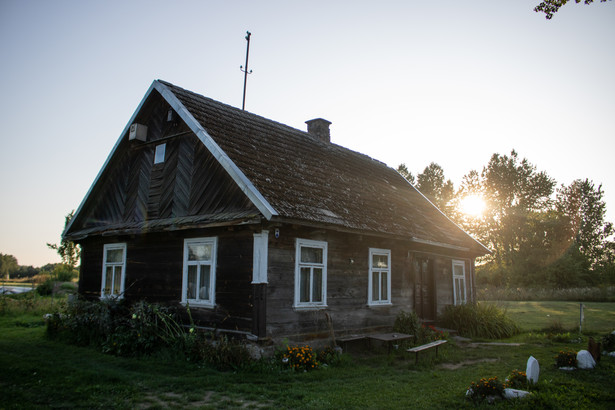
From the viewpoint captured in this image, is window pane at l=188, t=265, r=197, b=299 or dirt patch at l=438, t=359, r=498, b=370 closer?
dirt patch at l=438, t=359, r=498, b=370

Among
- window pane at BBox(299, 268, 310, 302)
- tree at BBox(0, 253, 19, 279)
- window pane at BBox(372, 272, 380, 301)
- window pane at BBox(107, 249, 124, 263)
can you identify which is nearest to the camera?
window pane at BBox(299, 268, 310, 302)

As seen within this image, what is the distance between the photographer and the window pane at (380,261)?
12297mm

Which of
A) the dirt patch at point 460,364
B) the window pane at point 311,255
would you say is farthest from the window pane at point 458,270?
the window pane at point 311,255

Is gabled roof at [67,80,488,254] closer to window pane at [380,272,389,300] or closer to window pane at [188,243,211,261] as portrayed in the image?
window pane at [380,272,389,300]

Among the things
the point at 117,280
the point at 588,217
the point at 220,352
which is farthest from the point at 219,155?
the point at 588,217

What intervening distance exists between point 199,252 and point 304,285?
2.76 meters

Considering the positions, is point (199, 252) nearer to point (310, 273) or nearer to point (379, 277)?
point (310, 273)

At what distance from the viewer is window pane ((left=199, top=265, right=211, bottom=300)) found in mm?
10188

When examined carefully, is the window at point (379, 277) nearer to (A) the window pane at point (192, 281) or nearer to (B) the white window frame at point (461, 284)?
(A) the window pane at point (192, 281)

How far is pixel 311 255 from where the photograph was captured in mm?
10312

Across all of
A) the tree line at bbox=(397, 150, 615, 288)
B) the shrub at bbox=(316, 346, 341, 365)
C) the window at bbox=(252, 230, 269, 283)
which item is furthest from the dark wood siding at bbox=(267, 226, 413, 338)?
the tree line at bbox=(397, 150, 615, 288)

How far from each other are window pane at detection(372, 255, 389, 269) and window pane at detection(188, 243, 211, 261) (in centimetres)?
476

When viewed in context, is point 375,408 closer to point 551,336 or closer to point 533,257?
point 551,336

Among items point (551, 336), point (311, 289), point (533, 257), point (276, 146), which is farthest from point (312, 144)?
point (533, 257)
